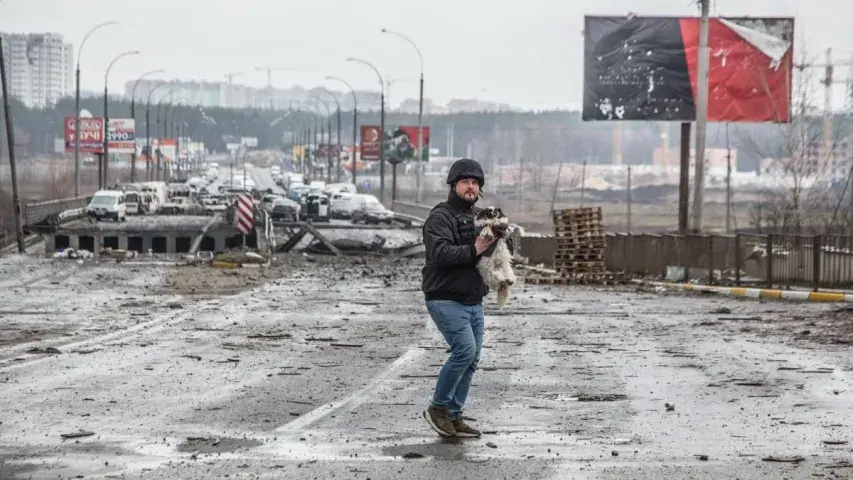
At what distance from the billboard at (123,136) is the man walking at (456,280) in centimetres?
10040

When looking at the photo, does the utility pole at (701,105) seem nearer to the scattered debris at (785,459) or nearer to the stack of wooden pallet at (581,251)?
the stack of wooden pallet at (581,251)

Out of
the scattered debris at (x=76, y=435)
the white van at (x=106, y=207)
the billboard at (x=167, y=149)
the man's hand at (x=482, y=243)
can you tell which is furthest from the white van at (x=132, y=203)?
the billboard at (x=167, y=149)

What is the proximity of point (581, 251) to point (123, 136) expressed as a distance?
256 feet

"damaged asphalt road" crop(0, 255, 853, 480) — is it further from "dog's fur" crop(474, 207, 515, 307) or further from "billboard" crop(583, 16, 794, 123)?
"billboard" crop(583, 16, 794, 123)

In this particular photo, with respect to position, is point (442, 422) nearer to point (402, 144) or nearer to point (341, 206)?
point (341, 206)

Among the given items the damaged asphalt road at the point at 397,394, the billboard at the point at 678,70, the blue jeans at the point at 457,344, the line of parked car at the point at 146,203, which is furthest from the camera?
the line of parked car at the point at 146,203

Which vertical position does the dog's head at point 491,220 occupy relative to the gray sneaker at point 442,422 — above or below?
above

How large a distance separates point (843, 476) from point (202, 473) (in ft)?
12.2

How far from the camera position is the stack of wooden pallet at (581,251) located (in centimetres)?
3653

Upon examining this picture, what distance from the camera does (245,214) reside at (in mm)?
56094

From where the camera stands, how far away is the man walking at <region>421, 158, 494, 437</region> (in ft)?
33.6

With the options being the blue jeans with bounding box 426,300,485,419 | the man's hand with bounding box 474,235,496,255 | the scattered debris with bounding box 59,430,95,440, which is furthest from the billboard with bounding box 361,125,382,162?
the man's hand with bounding box 474,235,496,255

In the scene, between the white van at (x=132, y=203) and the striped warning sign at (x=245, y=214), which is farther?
the white van at (x=132, y=203)

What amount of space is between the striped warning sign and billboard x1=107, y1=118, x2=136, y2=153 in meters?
53.4
